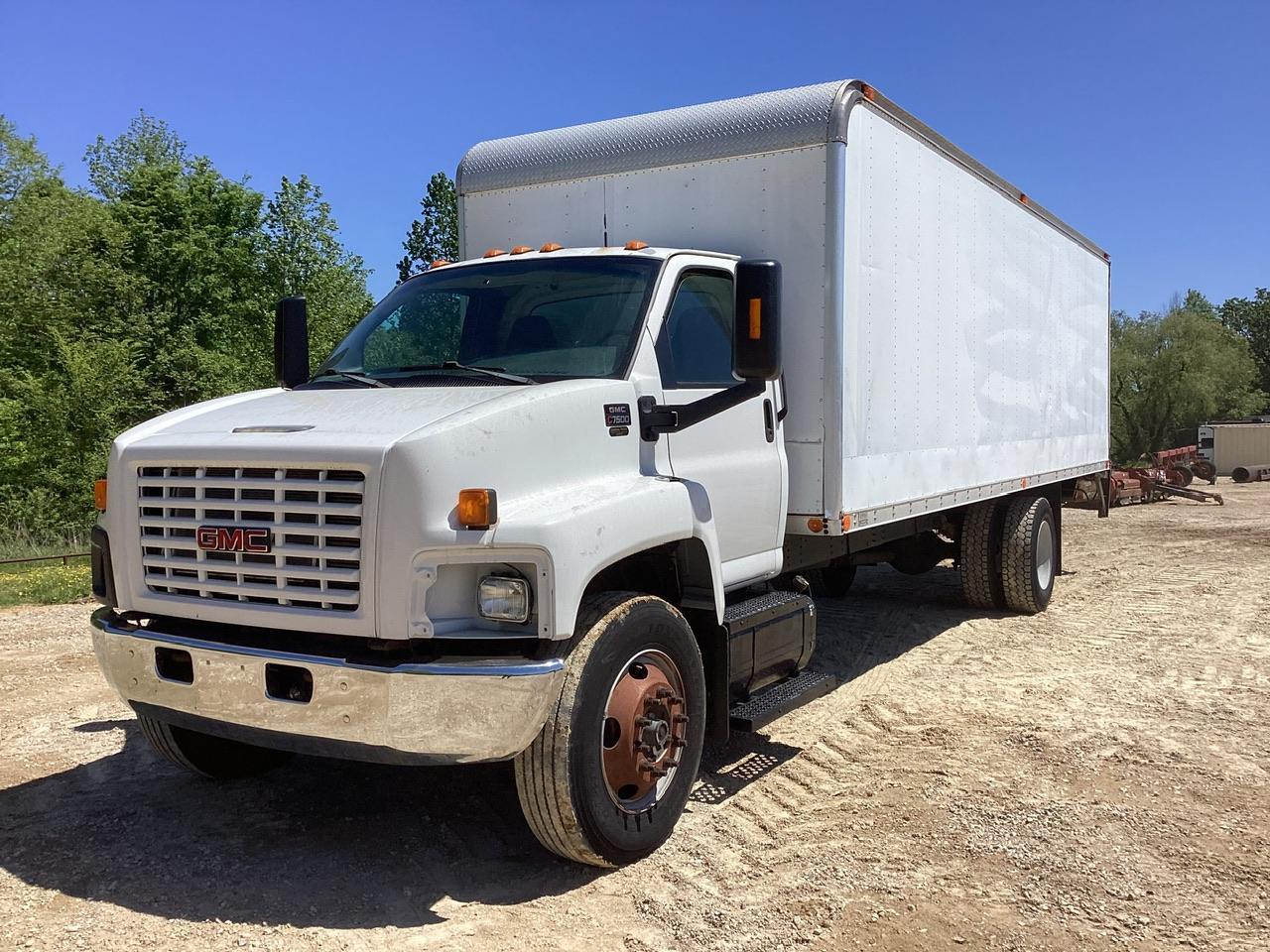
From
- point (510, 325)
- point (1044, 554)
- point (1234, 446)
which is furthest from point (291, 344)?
point (1234, 446)

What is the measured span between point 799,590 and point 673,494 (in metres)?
1.74

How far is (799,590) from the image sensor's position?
5641 mm

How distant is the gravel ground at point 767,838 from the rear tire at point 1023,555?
75.3 inches

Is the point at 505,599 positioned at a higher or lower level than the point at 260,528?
lower

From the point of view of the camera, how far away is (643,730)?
3969 millimetres

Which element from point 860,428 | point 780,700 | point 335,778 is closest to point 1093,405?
point 860,428

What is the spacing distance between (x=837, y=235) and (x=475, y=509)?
8.99ft

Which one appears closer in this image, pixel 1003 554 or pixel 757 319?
pixel 757 319

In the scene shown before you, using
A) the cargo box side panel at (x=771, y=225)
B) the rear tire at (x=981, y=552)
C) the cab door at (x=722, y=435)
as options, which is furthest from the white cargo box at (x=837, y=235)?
the rear tire at (x=981, y=552)

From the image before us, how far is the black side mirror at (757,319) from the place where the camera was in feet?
13.2

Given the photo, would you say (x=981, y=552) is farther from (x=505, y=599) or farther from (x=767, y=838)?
(x=505, y=599)

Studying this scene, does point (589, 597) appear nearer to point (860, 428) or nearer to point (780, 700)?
point (780, 700)

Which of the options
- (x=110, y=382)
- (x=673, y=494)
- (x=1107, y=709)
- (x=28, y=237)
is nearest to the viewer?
(x=673, y=494)

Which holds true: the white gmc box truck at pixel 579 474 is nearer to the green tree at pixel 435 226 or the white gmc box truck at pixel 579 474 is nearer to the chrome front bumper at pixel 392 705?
the chrome front bumper at pixel 392 705
